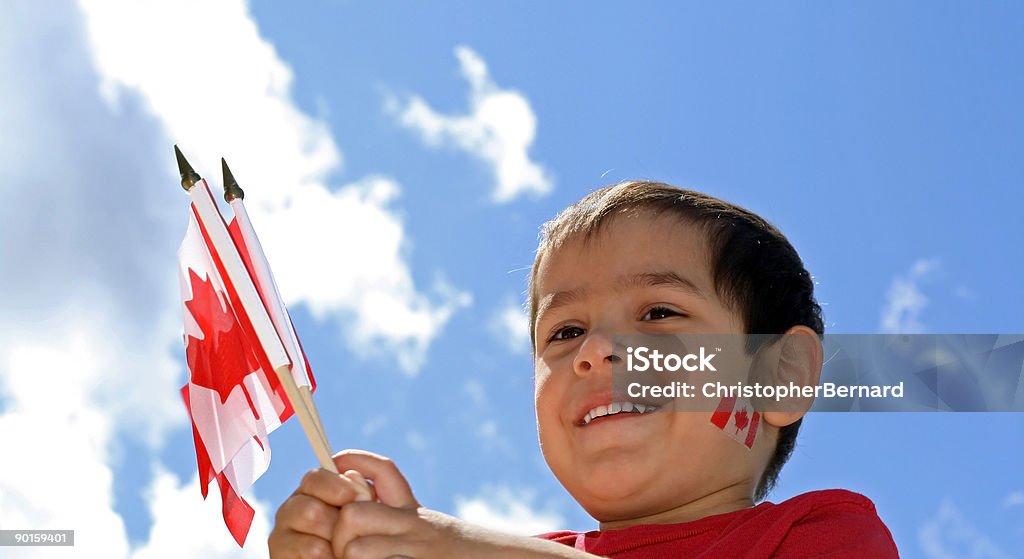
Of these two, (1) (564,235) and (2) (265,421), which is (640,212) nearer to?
(1) (564,235)

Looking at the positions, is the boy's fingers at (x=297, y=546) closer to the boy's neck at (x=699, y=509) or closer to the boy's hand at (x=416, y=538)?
the boy's hand at (x=416, y=538)

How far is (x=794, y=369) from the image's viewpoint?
3.98 metres

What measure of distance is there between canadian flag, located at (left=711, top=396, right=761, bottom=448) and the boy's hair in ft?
0.86

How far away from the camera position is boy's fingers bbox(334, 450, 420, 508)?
2883mm

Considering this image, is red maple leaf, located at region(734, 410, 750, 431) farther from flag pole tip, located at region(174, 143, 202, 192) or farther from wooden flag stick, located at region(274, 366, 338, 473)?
flag pole tip, located at region(174, 143, 202, 192)

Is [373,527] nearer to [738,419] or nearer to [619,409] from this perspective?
[619,409]

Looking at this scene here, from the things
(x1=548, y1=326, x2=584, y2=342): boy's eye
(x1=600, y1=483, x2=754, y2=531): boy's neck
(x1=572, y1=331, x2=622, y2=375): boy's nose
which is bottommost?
(x1=600, y1=483, x2=754, y2=531): boy's neck

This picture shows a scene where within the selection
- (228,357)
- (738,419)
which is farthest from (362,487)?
(738,419)

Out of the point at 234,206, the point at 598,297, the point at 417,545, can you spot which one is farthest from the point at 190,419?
the point at 598,297

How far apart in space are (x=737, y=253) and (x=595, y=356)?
2.49ft

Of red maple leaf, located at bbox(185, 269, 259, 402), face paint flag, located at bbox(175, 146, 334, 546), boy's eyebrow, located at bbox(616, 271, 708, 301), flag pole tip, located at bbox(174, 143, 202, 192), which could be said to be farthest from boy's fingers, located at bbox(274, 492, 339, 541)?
boy's eyebrow, located at bbox(616, 271, 708, 301)

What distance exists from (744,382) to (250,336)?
160 cm

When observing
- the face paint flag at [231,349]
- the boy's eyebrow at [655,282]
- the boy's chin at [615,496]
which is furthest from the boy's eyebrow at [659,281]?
the face paint flag at [231,349]

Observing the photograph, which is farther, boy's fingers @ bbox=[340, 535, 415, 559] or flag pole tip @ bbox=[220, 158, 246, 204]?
flag pole tip @ bbox=[220, 158, 246, 204]
